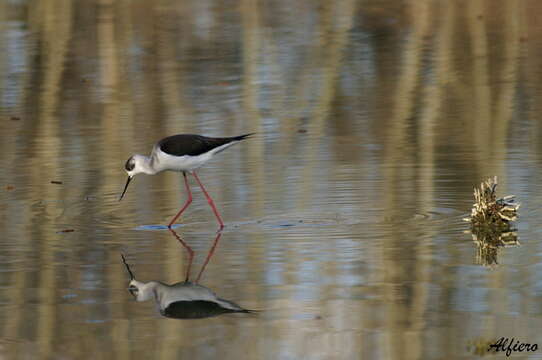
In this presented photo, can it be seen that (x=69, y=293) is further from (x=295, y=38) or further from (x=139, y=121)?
(x=295, y=38)

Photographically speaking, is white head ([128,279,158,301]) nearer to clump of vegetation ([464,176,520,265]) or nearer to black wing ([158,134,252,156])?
black wing ([158,134,252,156])

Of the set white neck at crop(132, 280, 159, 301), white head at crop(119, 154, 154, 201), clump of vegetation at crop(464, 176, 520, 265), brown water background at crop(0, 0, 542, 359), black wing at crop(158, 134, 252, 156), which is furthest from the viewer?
white head at crop(119, 154, 154, 201)

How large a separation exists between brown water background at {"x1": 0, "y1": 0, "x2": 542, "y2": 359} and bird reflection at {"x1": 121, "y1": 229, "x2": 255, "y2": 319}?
0.09m

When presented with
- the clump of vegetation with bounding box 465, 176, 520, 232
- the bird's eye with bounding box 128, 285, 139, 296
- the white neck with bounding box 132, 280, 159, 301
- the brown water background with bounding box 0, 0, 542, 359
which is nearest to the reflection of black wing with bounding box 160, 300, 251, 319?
the brown water background with bounding box 0, 0, 542, 359

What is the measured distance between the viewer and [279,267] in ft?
28.4

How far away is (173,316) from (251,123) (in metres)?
6.98

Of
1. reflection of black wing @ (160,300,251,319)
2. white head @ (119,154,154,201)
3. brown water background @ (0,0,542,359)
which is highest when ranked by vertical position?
white head @ (119,154,154,201)

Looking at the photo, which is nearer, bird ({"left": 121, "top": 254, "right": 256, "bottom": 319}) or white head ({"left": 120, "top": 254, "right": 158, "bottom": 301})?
bird ({"left": 121, "top": 254, "right": 256, "bottom": 319})

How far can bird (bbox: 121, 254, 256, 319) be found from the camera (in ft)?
25.2

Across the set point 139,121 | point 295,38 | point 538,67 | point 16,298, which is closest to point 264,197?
point 16,298

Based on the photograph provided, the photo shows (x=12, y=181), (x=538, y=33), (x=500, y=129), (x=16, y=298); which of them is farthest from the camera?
(x=538, y=33)

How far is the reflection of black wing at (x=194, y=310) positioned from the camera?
300 inches

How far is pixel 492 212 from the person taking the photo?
9.54 m

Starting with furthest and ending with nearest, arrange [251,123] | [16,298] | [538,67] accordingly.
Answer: [538,67]
[251,123]
[16,298]
